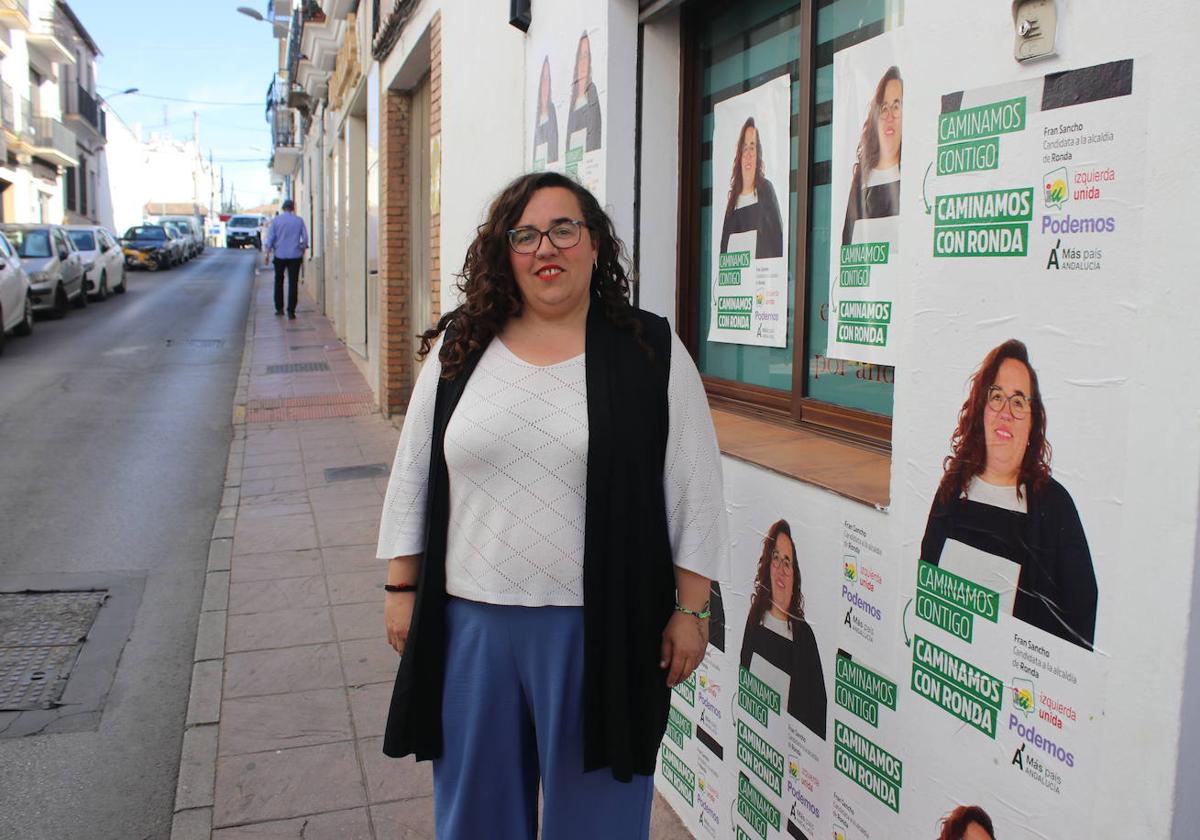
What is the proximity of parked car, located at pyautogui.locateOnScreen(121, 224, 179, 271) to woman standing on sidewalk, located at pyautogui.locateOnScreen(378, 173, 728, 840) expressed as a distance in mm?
41955

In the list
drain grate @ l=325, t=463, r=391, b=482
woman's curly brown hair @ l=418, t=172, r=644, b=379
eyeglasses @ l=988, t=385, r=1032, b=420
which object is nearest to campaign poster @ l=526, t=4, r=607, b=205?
woman's curly brown hair @ l=418, t=172, r=644, b=379

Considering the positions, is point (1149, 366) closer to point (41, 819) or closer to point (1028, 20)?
point (1028, 20)

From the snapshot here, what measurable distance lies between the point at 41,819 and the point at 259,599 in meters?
2.22

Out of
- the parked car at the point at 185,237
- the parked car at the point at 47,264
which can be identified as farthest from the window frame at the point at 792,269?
the parked car at the point at 185,237

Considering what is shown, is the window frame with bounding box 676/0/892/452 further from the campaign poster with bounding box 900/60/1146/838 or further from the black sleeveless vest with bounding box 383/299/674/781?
the black sleeveless vest with bounding box 383/299/674/781

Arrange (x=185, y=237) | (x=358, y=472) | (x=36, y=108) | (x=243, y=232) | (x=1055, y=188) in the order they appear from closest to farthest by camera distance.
Result: (x=1055, y=188), (x=358, y=472), (x=36, y=108), (x=185, y=237), (x=243, y=232)

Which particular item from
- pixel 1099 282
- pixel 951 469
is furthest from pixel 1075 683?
pixel 1099 282

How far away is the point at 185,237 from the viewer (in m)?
48.8

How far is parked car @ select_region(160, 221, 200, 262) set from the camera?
47.1m

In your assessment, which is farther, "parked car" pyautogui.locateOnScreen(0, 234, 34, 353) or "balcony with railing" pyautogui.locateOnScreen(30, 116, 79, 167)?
"balcony with railing" pyautogui.locateOnScreen(30, 116, 79, 167)

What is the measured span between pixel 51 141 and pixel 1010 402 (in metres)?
45.1

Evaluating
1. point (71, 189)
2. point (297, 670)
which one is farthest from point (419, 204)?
point (71, 189)

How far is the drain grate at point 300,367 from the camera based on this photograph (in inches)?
595

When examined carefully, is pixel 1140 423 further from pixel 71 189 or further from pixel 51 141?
pixel 71 189
